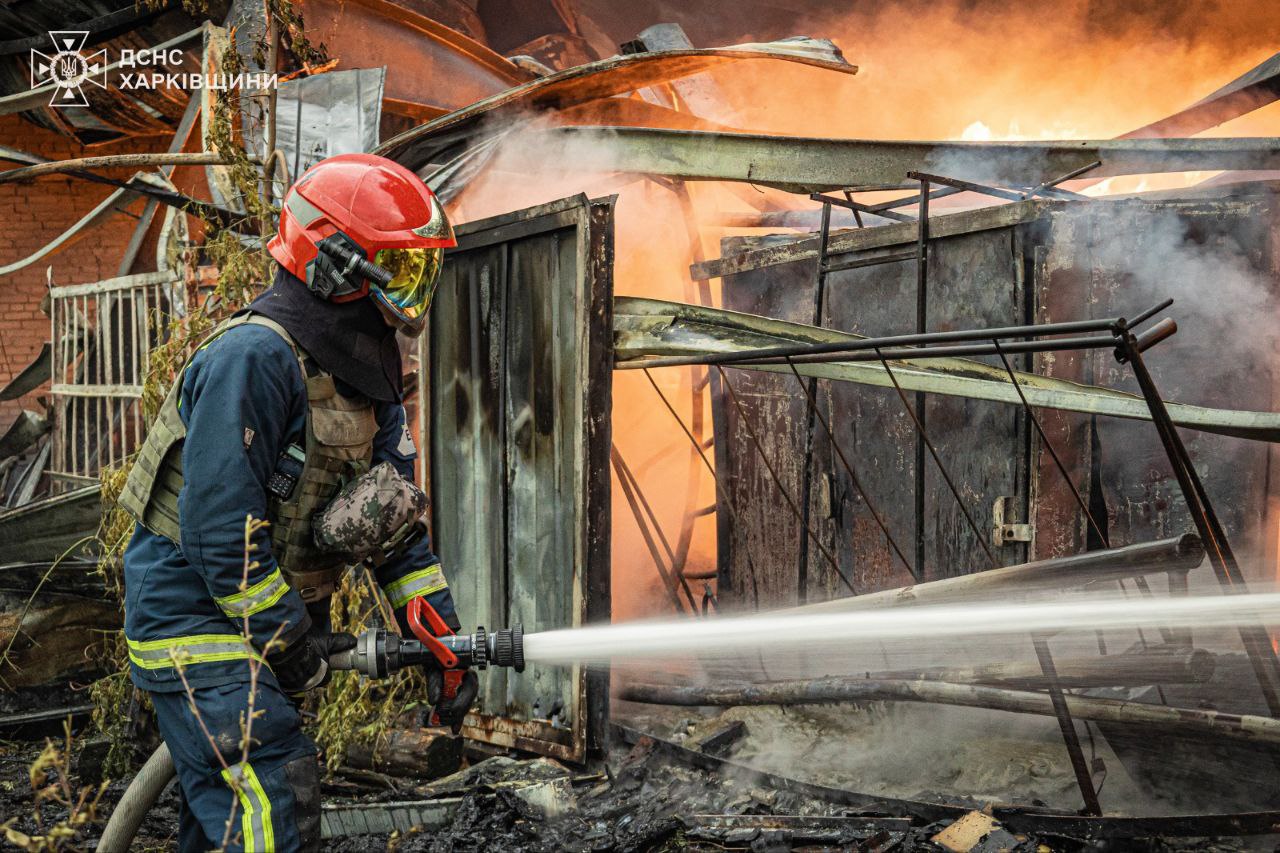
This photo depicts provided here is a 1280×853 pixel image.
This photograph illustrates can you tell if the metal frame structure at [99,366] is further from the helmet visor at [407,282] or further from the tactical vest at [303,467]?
the helmet visor at [407,282]

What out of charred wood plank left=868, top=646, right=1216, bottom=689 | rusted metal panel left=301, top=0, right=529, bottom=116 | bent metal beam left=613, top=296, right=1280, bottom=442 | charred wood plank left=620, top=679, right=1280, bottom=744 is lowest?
charred wood plank left=620, top=679, right=1280, bottom=744

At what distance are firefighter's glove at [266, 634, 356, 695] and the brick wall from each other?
10488mm

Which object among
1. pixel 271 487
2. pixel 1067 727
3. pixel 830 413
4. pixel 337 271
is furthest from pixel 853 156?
pixel 271 487

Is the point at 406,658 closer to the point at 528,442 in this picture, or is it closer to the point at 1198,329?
the point at 528,442

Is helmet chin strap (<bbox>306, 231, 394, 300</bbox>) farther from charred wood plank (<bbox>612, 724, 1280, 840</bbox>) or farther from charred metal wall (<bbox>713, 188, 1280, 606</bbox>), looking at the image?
charred metal wall (<bbox>713, 188, 1280, 606</bbox>)

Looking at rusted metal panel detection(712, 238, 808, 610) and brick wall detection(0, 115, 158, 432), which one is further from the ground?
brick wall detection(0, 115, 158, 432)

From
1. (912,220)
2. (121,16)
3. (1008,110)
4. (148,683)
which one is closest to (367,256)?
(148,683)

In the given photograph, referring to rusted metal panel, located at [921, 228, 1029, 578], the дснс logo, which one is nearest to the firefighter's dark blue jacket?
rusted metal panel, located at [921, 228, 1029, 578]

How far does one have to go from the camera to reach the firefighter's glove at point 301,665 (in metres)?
2.74

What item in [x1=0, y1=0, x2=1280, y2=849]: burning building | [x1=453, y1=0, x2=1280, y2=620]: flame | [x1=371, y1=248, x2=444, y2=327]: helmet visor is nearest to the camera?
[x1=371, y1=248, x2=444, y2=327]: helmet visor

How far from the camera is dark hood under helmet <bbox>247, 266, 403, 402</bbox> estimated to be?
2.88 metres

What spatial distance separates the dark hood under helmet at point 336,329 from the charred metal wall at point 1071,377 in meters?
3.04

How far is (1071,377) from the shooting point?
4.71 meters

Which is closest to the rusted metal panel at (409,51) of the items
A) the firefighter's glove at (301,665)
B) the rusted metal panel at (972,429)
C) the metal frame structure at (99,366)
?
the metal frame structure at (99,366)
